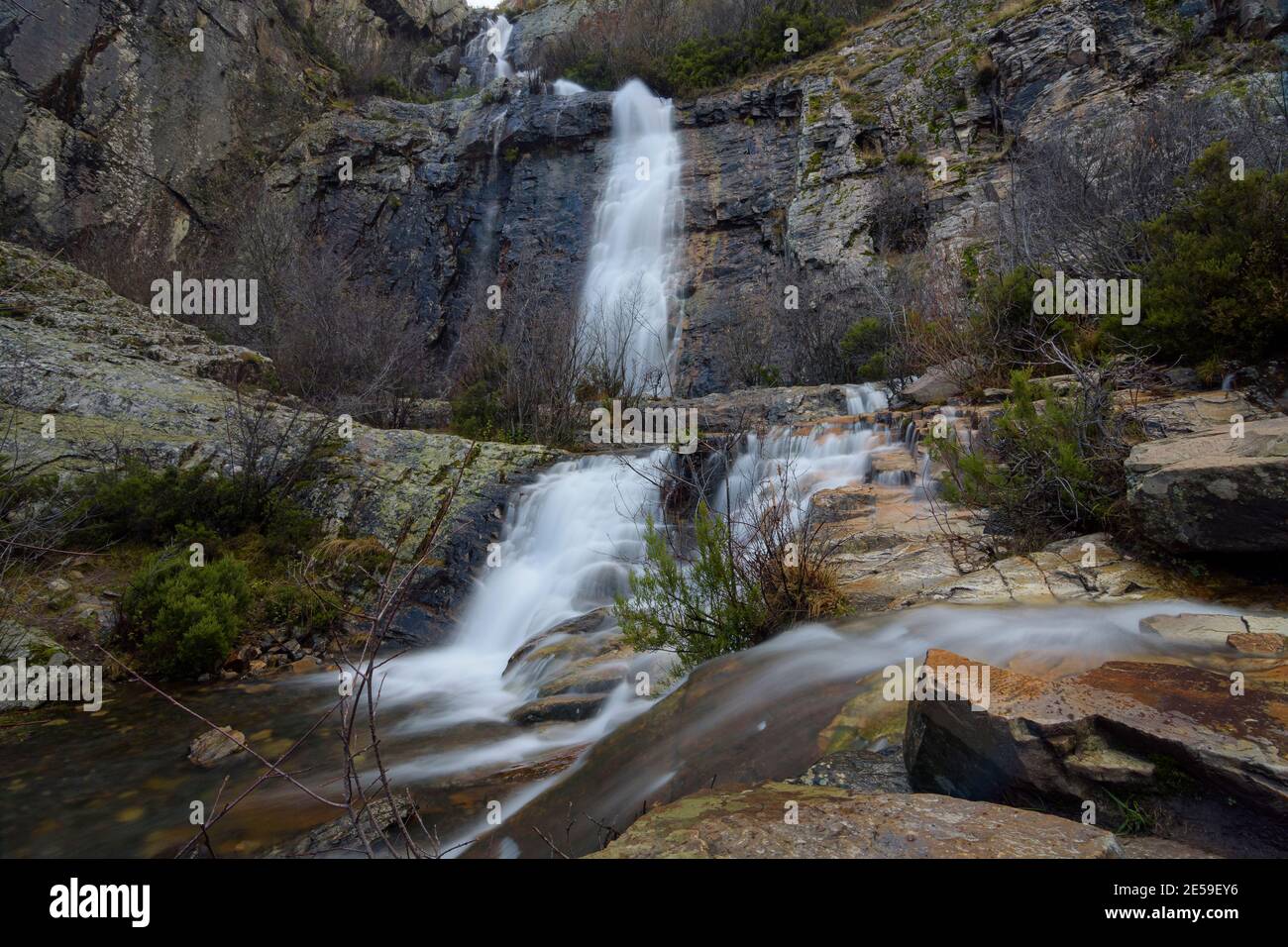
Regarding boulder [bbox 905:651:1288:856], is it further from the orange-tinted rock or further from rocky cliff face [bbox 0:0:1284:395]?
rocky cliff face [bbox 0:0:1284:395]

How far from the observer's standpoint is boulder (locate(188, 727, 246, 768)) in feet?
15.3

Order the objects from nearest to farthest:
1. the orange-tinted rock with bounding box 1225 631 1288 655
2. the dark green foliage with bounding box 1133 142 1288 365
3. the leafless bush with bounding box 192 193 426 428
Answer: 1. the orange-tinted rock with bounding box 1225 631 1288 655
2. the dark green foliage with bounding box 1133 142 1288 365
3. the leafless bush with bounding box 192 193 426 428

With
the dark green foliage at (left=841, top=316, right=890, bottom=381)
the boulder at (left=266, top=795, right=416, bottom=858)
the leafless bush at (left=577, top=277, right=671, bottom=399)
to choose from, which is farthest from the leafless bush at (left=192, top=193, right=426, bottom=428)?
the dark green foliage at (left=841, top=316, right=890, bottom=381)

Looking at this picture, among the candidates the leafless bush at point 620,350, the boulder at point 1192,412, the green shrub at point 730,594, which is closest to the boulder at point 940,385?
the boulder at point 1192,412

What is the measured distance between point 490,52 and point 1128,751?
1707 inches

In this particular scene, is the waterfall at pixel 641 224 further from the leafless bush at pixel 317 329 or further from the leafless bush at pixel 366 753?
the leafless bush at pixel 366 753

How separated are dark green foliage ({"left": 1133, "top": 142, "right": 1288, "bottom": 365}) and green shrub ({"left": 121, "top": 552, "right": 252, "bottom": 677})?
10738mm

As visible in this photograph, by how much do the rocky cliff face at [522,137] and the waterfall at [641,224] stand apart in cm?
73

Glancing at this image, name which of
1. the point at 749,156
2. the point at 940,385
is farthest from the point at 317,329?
the point at 749,156

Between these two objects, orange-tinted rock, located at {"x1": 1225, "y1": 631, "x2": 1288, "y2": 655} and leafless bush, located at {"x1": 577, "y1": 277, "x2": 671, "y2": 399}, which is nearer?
orange-tinted rock, located at {"x1": 1225, "y1": 631, "x2": 1288, "y2": 655}

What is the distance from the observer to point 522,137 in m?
27.6

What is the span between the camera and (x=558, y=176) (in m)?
27.7

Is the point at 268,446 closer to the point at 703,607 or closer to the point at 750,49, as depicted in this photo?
the point at 703,607
